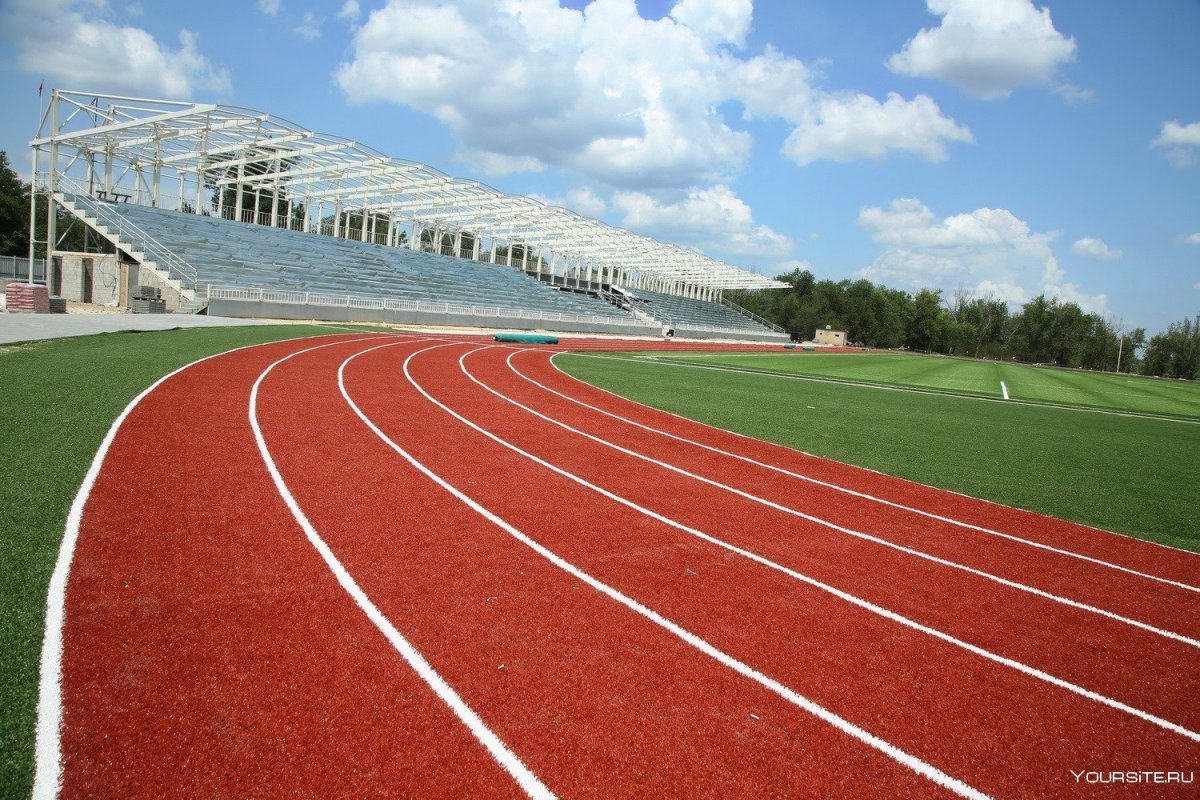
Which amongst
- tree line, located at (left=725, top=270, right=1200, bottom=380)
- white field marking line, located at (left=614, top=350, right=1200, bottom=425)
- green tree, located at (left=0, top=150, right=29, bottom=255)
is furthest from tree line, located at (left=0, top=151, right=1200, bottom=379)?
white field marking line, located at (left=614, top=350, right=1200, bottom=425)

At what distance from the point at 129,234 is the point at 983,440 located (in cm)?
3495

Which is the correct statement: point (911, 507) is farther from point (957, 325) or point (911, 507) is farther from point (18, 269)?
point (957, 325)

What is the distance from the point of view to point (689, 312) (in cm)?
7994

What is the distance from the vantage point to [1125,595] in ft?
19.1

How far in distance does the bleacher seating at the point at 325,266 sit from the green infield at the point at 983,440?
19728 millimetres

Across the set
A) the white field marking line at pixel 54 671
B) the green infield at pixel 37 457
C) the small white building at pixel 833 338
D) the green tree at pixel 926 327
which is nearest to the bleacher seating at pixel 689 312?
the small white building at pixel 833 338

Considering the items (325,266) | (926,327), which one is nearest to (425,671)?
(325,266)

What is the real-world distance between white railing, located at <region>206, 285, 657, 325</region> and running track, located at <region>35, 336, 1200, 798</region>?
78.5 ft

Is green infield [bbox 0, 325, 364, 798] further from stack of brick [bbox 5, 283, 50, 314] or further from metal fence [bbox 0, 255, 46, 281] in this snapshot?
metal fence [bbox 0, 255, 46, 281]

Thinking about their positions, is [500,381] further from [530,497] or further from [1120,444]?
[1120,444]

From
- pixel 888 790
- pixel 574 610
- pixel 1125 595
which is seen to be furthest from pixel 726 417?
pixel 888 790

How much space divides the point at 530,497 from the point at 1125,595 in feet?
18.3

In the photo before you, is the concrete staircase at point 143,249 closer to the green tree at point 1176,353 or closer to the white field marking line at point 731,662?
the white field marking line at point 731,662

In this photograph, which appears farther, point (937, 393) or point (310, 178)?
point (310, 178)
